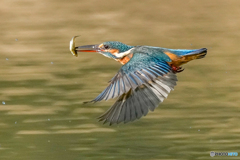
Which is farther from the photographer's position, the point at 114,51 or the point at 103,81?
the point at 103,81

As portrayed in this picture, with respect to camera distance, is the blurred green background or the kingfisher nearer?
the kingfisher

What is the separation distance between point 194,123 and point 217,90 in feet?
3.61

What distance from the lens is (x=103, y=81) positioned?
744 cm

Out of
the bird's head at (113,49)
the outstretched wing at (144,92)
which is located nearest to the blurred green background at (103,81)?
the outstretched wing at (144,92)

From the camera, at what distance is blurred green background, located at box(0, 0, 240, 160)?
18.9 ft

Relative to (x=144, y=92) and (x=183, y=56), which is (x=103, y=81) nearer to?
(x=144, y=92)

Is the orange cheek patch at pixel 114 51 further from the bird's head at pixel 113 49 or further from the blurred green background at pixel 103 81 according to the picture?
the blurred green background at pixel 103 81

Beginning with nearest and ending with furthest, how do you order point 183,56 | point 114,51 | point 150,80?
point 150,80, point 183,56, point 114,51

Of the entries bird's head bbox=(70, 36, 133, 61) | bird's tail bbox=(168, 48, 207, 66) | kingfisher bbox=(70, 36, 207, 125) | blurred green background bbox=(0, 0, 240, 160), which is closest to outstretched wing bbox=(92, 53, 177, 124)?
kingfisher bbox=(70, 36, 207, 125)

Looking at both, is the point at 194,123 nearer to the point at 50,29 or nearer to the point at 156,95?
the point at 156,95

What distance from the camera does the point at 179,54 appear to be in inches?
→ 202

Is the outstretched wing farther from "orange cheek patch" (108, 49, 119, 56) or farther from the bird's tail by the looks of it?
"orange cheek patch" (108, 49, 119, 56)

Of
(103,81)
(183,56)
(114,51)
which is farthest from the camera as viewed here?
(103,81)

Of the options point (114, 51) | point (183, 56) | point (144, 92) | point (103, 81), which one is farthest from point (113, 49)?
point (103, 81)
